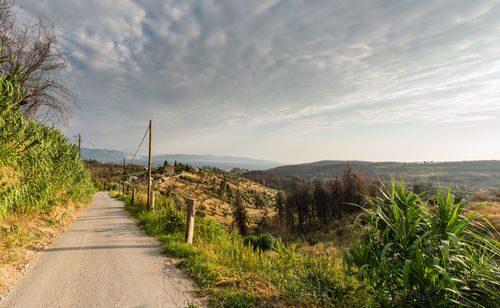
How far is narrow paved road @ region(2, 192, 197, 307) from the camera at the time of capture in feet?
11.0

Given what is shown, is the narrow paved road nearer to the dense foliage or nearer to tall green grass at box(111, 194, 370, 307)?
tall green grass at box(111, 194, 370, 307)

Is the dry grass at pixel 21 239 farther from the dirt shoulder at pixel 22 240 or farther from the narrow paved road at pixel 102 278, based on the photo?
the narrow paved road at pixel 102 278

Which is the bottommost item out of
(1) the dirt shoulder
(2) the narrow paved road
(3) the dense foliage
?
(2) the narrow paved road

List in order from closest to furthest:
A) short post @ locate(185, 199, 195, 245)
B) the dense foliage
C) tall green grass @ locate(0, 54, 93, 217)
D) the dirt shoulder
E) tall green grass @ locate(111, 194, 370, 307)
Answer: the dense foliage → tall green grass @ locate(111, 194, 370, 307) → the dirt shoulder → tall green grass @ locate(0, 54, 93, 217) → short post @ locate(185, 199, 195, 245)

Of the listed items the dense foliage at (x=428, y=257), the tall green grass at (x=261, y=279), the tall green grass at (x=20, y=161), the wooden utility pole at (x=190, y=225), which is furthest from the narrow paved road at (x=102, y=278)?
the dense foliage at (x=428, y=257)

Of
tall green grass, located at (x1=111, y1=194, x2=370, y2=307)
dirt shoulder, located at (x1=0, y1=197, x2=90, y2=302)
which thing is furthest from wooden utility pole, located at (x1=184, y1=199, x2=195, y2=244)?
dirt shoulder, located at (x1=0, y1=197, x2=90, y2=302)

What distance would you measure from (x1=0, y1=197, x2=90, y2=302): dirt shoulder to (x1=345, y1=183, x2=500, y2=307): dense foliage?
5.84 meters

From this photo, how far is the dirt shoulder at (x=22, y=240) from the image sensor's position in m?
4.05

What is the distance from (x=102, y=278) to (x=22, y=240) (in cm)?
329

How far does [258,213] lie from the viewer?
232ft

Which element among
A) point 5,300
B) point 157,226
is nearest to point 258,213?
point 157,226

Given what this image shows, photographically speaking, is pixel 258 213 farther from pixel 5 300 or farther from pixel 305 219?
pixel 5 300

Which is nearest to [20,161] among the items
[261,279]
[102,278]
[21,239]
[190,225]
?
[21,239]

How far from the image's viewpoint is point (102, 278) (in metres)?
4.07
